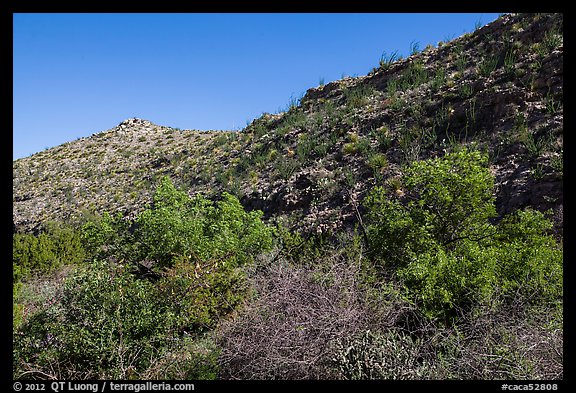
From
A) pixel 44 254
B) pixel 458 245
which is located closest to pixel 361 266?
pixel 458 245

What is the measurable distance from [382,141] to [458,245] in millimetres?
8686

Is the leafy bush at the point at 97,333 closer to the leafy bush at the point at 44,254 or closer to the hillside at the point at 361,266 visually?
the hillside at the point at 361,266

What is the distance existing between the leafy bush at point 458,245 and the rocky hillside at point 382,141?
2.40 m

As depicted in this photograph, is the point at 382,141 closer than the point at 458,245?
→ No

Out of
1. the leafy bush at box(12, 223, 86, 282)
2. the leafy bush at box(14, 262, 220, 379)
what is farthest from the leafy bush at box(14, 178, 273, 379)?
the leafy bush at box(12, 223, 86, 282)

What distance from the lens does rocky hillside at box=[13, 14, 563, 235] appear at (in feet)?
37.2

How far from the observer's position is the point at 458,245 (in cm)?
658

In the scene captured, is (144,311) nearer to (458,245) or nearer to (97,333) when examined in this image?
(97,333)

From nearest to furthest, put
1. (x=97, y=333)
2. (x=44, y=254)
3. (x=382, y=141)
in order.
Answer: (x=97, y=333) < (x=44, y=254) < (x=382, y=141)

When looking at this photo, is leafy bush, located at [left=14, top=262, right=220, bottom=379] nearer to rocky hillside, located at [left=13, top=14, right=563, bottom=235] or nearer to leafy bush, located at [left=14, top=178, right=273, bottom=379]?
leafy bush, located at [left=14, top=178, right=273, bottom=379]
